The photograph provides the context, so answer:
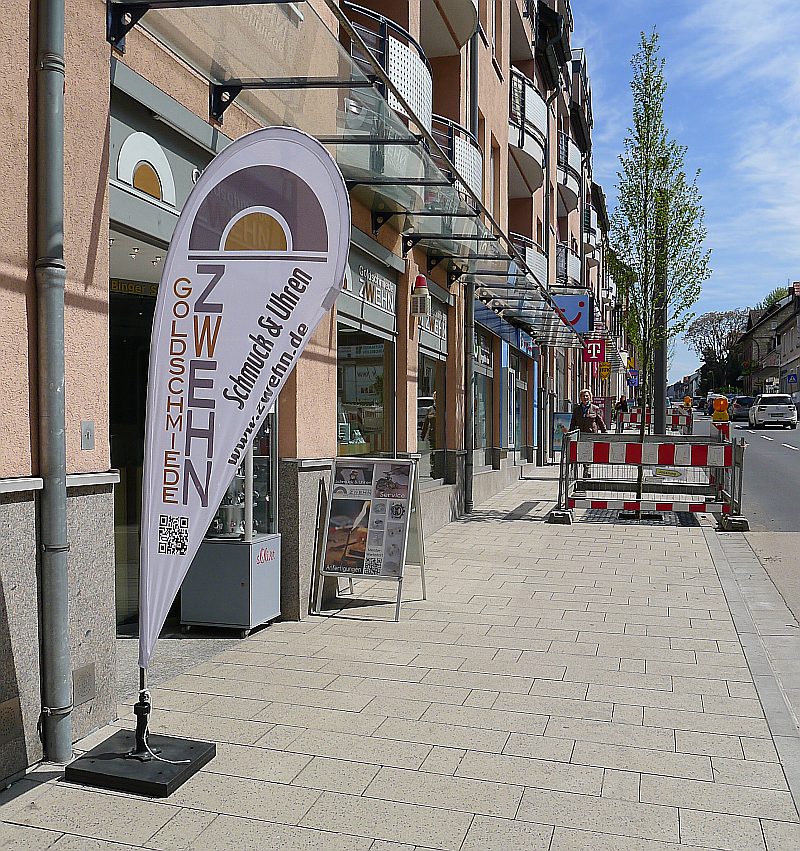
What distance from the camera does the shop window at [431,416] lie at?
13492mm

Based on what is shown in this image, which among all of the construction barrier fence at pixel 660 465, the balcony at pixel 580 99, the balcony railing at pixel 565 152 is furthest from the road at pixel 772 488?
the balcony at pixel 580 99

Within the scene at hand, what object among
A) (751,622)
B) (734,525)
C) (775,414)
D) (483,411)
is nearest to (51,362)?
(751,622)

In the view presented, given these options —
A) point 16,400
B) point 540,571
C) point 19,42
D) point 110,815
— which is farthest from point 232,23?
point 540,571

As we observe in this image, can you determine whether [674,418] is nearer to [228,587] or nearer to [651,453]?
[651,453]

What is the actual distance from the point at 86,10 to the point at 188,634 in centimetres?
438

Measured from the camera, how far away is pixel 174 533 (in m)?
4.39

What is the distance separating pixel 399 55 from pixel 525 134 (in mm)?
11299

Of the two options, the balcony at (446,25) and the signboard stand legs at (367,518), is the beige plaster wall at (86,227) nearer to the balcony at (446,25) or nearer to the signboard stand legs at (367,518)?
the signboard stand legs at (367,518)

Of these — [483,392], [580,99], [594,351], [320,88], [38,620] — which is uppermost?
[580,99]

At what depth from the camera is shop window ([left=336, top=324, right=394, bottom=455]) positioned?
396 inches

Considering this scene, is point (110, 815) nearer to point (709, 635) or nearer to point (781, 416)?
point (709, 635)

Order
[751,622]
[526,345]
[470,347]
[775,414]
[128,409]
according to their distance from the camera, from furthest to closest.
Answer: [775,414] < [526,345] < [470,347] < [128,409] < [751,622]

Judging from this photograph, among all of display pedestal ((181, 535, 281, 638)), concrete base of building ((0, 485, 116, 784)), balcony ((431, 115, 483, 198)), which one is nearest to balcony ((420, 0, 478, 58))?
balcony ((431, 115, 483, 198))

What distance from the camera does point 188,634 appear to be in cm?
721
